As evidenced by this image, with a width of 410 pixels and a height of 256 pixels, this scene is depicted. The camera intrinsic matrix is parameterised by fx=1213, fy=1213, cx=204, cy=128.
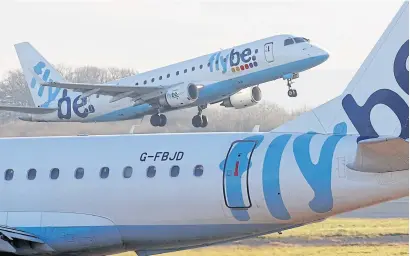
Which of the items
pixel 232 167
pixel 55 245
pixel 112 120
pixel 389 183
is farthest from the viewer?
pixel 112 120

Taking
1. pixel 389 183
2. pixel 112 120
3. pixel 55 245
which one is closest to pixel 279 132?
pixel 389 183

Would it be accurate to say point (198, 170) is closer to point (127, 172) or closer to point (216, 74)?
point (127, 172)

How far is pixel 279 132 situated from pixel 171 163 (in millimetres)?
2143

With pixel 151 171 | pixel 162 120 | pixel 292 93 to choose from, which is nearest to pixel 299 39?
pixel 292 93

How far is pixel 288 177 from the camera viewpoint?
21.4 meters

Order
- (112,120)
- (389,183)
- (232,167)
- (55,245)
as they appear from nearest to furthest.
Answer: (389,183), (232,167), (55,245), (112,120)

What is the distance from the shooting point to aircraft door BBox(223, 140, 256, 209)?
21891mm

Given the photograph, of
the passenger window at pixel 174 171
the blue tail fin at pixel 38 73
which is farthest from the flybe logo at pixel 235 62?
the passenger window at pixel 174 171

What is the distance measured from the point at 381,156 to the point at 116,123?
46.7m

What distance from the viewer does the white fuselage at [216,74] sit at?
65125 mm

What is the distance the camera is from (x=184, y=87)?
66562 mm

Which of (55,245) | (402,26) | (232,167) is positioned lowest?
(55,245)

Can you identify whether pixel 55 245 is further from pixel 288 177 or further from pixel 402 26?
pixel 402 26

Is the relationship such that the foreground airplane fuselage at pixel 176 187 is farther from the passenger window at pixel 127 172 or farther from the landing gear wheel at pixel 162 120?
the landing gear wheel at pixel 162 120
